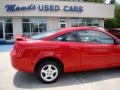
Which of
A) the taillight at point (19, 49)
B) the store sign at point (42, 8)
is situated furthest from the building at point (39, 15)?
the taillight at point (19, 49)

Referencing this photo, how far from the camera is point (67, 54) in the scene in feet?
20.1

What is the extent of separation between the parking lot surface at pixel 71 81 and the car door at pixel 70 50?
0.46 m

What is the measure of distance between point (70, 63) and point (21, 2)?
1995 centimetres

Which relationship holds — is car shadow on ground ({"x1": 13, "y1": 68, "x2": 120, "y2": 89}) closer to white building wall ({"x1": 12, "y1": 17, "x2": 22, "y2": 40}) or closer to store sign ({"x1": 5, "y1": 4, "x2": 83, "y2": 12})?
store sign ({"x1": 5, "y1": 4, "x2": 83, "y2": 12})

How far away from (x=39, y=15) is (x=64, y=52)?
19632 millimetres

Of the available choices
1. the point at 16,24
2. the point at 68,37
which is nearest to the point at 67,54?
the point at 68,37

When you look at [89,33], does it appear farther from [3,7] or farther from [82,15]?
[82,15]

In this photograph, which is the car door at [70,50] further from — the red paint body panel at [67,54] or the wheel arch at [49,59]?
the wheel arch at [49,59]

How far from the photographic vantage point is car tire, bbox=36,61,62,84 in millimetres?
5977

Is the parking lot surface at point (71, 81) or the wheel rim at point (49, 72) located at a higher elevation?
the wheel rim at point (49, 72)

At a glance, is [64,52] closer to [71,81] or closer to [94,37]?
[71,81]

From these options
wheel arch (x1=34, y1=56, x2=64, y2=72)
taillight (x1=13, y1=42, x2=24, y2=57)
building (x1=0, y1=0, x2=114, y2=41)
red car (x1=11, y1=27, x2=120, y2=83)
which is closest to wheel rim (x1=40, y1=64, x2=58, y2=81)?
red car (x1=11, y1=27, x2=120, y2=83)

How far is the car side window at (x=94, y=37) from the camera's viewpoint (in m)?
6.40

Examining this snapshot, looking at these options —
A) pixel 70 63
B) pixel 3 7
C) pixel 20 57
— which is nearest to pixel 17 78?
pixel 20 57
